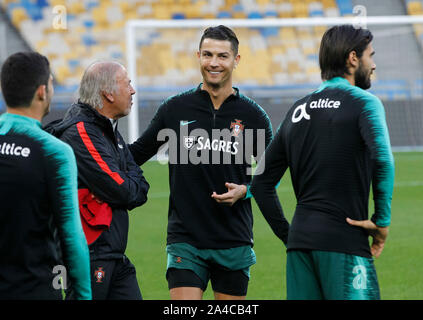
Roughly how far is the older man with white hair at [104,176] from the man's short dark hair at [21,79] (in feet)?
2.88

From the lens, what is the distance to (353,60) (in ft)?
10.7

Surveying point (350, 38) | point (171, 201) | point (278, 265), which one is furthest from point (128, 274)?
point (278, 265)

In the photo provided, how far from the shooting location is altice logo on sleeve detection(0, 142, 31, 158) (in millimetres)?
2773

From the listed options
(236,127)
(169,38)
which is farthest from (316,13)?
(236,127)

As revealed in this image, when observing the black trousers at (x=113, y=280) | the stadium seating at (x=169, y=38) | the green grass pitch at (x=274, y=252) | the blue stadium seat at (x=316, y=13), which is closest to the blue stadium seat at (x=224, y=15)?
the stadium seating at (x=169, y=38)

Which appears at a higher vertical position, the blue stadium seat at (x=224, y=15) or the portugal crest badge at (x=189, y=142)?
the blue stadium seat at (x=224, y=15)

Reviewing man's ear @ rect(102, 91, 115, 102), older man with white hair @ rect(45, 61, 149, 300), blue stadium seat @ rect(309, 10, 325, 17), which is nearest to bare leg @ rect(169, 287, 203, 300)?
older man with white hair @ rect(45, 61, 149, 300)

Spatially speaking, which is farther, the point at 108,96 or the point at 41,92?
the point at 108,96

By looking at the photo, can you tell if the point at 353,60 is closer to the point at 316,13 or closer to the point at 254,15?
the point at 254,15

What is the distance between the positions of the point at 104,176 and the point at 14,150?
977 millimetres

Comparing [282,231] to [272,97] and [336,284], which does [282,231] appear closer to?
[336,284]

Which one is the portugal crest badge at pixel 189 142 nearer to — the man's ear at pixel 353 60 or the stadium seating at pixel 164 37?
the man's ear at pixel 353 60

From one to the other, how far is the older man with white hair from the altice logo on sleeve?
94cm

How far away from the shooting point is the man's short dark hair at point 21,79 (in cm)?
285
